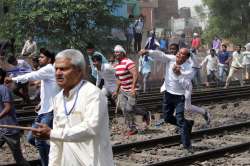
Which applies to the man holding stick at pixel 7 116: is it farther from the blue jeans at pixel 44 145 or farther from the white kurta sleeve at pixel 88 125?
the white kurta sleeve at pixel 88 125

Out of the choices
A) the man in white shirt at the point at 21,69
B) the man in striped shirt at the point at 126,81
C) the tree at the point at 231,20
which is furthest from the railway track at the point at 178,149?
the tree at the point at 231,20

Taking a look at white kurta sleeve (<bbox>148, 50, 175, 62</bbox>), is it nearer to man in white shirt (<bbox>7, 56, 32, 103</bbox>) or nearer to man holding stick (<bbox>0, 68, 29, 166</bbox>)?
man holding stick (<bbox>0, 68, 29, 166</bbox>)

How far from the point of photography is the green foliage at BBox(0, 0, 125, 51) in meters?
22.6

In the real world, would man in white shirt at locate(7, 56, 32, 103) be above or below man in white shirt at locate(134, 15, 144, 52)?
below

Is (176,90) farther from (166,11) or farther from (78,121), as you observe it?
(166,11)

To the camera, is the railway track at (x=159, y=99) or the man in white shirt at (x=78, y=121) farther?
the railway track at (x=159, y=99)

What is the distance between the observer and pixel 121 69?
12.0 m

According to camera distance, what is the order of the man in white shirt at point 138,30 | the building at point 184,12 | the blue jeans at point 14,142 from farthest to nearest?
the building at point 184,12 < the man in white shirt at point 138,30 < the blue jeans at point 14,142

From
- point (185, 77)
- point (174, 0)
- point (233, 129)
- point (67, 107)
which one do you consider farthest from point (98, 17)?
point (174, 0)

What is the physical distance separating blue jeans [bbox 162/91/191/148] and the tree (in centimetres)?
3311

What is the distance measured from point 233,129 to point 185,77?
12.1 feet

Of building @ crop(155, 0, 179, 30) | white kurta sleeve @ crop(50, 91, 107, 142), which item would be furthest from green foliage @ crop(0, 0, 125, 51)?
building @ crop(155, 0, 179, 30)

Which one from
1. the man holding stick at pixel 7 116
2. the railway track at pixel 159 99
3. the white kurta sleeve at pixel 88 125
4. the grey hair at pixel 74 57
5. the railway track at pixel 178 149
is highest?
the grey hair at pixel 74 57

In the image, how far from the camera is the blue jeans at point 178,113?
34.2 ft
